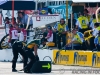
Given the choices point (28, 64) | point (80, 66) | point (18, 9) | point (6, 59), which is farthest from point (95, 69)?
point (18, 9)

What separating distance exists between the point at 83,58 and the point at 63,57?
114cm

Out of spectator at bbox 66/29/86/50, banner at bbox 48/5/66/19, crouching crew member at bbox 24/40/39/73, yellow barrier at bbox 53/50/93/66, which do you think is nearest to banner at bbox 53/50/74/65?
yellow barrier at bbox 53/50/93/66

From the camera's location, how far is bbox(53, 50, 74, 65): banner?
23984 mm

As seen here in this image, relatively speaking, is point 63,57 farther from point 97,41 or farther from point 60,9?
point 60,9

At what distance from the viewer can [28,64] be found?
67.6 feet

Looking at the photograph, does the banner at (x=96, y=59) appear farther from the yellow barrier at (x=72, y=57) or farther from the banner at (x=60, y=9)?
the banner at (x=60, y=9)

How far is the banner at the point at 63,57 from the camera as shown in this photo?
24.0 m

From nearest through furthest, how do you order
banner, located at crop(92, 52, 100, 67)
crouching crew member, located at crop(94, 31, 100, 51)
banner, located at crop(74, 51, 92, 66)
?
banner, located at crop(92, 52, 100, 67) → banner, located at crop(74, 51, 92, 66) → crouching crew member, located at crop(94, 31, 100, 51)

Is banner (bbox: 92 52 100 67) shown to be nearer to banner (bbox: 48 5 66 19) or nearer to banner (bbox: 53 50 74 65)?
banner (bbox: 53 50 74 65)

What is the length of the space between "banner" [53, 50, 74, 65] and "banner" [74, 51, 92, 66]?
0.77 feet

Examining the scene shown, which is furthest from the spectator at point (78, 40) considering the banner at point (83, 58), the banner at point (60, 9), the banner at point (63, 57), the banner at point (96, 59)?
the banner at point (60, 9)

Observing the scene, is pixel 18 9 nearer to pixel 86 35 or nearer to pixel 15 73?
pixel 86 35

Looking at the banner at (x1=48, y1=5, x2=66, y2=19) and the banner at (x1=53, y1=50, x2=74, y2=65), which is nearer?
the banner at (x1=53, y1=50, x2=74, y2=65)

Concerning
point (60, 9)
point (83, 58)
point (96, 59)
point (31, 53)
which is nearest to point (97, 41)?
point (83, 58)
